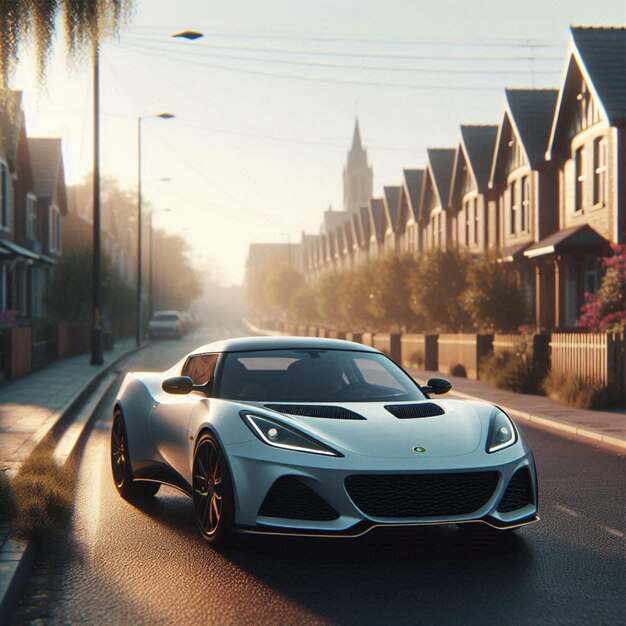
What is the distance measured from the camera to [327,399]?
6.86 m

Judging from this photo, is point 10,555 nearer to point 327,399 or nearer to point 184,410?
point 184,410

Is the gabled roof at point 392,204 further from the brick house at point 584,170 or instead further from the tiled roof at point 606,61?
the tiled roof at point 606,61

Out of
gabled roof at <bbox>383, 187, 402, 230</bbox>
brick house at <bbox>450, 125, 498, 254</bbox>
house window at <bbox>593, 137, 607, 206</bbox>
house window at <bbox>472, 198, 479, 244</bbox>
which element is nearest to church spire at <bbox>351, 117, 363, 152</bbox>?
gabled roof at <bbox>383, 187, 402, 230</bbox>

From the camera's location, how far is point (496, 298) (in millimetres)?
27453

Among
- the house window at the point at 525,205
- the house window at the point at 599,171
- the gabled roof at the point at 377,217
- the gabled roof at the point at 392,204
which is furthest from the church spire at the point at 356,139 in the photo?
the house window at the point at 599,171

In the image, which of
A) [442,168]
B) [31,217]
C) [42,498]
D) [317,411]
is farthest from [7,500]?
[442,168]

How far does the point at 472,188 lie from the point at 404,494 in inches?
1444

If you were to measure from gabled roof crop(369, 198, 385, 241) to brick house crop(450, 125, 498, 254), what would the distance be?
1926cm

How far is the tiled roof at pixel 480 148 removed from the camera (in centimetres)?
3950

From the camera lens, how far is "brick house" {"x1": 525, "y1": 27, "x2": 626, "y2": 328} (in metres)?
26.5

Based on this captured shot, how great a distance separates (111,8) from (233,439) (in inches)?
214

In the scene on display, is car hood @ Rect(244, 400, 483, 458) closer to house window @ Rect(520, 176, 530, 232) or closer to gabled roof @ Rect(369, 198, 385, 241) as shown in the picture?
house window @ Rect(520, 176, 530, 232)

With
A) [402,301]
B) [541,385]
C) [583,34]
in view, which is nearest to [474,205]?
[402,301]

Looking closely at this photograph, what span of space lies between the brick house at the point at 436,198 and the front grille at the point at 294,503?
38676mm
